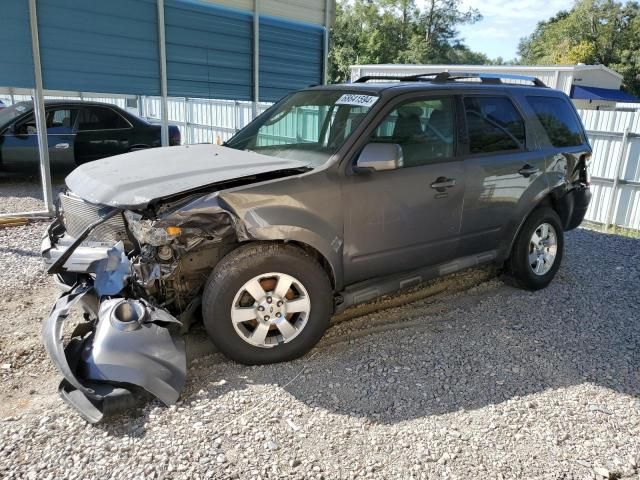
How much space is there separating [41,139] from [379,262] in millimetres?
5445

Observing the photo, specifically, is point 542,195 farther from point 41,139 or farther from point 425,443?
point 41,139

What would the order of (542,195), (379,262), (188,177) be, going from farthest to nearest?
(542,195)
(379,262)
(188,177)

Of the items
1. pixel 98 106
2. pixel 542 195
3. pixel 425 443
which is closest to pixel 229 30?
pixel 98 106

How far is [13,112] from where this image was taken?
9.81 meters

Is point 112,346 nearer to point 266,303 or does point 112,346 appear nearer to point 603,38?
point 266,303

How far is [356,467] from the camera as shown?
2.74 metres

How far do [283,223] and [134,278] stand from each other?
1.02 m

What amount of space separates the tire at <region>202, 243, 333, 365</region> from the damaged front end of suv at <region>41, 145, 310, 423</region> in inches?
7.3

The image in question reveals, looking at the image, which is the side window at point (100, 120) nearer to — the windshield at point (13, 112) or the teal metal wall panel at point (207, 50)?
Result: the windshield at point (13, 112)

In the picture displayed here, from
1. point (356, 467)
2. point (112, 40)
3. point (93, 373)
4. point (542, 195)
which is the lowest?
point (356, 467)

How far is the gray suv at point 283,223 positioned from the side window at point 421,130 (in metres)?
0.01

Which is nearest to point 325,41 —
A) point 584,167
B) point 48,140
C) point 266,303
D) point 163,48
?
point 163,48

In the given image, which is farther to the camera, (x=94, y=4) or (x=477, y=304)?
(x=94, y=4)

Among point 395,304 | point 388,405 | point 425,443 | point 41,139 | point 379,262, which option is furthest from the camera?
point 41,139
